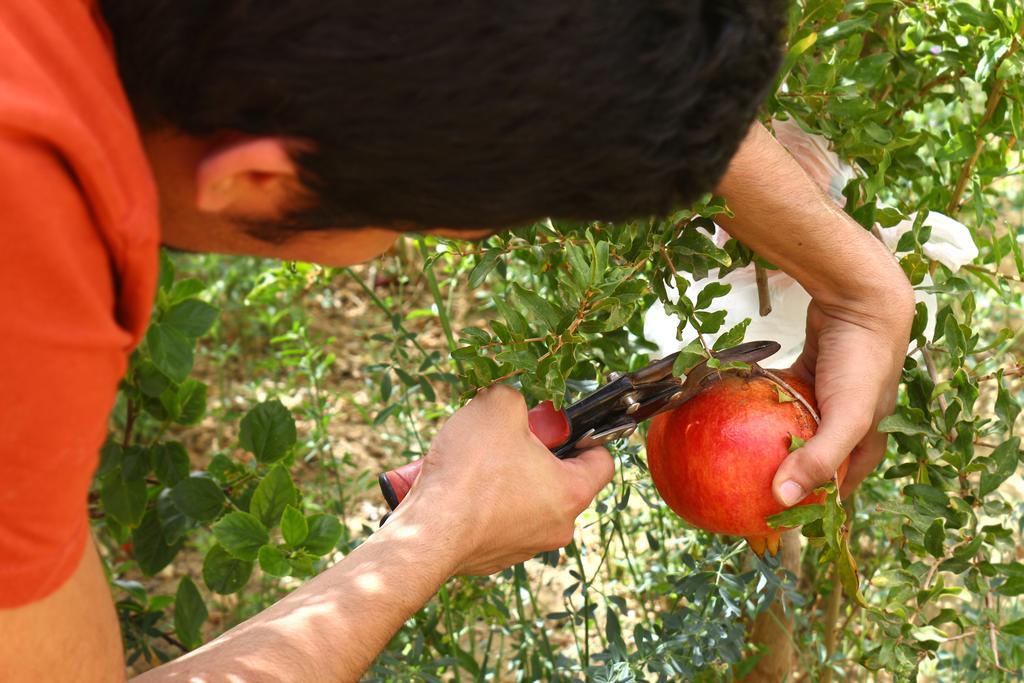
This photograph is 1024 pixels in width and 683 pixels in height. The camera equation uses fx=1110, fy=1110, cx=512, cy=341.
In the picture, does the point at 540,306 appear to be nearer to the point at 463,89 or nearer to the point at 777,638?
the point at 463,89

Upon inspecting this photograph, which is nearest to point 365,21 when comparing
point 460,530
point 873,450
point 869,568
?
point 460,530

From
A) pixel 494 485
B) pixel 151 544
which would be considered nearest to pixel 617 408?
pixel 494 485

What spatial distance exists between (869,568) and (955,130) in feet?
3.09

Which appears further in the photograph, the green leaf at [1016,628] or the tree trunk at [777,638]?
the tree trunk at [777,638]

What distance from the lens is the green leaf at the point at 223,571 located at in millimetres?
1660

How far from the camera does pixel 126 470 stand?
1773 millimetres

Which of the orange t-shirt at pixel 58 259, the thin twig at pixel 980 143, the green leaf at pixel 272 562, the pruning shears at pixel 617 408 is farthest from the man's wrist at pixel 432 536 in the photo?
the thin twig at pixel 980 143

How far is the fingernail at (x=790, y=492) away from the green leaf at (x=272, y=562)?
661 mm

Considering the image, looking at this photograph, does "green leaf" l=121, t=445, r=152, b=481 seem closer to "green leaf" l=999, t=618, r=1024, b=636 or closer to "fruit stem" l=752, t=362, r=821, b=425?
"fruit stem" l=752, t=362, r=821, b=425

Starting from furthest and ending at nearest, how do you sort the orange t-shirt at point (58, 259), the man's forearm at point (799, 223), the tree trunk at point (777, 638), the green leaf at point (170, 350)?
the tree trunk at point (777, 638) < the green leaf at point (170, 350) < the man's forearm at point (799, 223) < the orange t-shirt at point (58, 259)

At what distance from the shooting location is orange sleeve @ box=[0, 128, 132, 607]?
0.77 metres

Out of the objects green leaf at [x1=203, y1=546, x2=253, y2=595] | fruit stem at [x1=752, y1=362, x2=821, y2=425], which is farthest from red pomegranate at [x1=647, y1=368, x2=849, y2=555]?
green leaf at [x1=203, y1=546, x2=253, y2=595]

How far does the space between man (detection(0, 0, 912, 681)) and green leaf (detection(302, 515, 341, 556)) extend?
52cm

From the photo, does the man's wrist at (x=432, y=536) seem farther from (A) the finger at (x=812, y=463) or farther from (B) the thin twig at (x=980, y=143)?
(B) the thin twig at (x=980, y=143)
